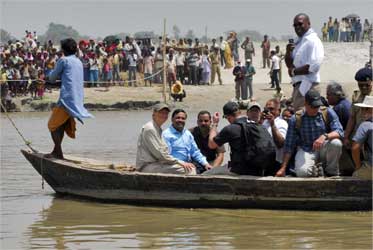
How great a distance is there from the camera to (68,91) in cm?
1219

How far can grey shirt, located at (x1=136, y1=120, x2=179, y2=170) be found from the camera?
1139 cm

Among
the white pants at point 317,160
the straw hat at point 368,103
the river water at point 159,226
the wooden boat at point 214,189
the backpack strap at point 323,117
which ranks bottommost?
the river water at point 159,226

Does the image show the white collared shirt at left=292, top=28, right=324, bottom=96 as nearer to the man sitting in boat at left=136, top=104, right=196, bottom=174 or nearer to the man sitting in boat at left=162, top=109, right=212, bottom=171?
the man sitting in boat at left=162, top=109, right=212, bottom=171

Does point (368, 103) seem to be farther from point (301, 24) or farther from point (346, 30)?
point (346, 30)

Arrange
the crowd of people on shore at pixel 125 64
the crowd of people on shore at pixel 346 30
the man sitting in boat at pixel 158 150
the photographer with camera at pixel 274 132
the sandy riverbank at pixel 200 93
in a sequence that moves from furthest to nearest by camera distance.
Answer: the crowd of people on shore at pixel 346 30 < the crowd of people on shore at pixel 125 64 < the sandy riverbank at pixel 200 93 < the man sitting in boat at pixel 158 150 < the photographer with camera at pixel 274 132

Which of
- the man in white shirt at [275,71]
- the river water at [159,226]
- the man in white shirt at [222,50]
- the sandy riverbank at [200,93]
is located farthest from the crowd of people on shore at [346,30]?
the river water at [159,226]

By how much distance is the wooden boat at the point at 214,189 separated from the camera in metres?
10.8

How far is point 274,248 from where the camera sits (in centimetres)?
934

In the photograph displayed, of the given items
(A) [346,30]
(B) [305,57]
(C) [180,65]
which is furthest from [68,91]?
(A) [346,30]

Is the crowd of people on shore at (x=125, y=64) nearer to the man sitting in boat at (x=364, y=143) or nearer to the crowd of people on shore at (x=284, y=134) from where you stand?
the crowd of people on shore at (x=284, y=134)

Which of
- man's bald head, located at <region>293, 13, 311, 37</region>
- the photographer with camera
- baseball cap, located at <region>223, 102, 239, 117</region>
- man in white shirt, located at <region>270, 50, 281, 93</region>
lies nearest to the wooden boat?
the photographer with camera

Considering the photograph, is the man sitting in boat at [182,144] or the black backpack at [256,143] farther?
the man sitting in boat at [182,144]

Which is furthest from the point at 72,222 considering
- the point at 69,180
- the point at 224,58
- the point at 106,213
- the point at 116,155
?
the point at 224,58

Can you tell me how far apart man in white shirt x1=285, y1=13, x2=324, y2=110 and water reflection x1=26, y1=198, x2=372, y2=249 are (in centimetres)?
141
